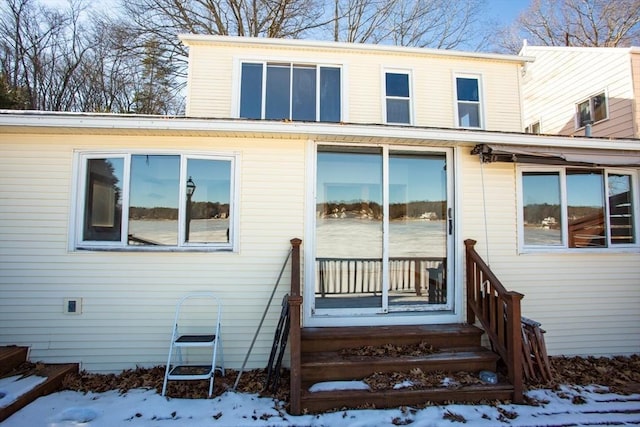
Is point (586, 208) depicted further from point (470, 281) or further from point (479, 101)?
point (479, 101)

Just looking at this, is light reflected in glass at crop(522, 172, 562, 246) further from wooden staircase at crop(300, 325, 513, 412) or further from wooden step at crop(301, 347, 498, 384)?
wooden step at crop(301, 347, 498, 384)

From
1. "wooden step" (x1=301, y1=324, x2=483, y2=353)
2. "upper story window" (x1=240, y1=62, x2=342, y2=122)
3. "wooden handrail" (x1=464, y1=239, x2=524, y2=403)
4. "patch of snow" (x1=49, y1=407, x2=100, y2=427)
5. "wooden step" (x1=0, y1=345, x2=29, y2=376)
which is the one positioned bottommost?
"patch of snow" (x1=49, y1=407, x2=100, y2=427)

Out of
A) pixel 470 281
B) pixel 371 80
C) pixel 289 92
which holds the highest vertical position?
pixel 371 80

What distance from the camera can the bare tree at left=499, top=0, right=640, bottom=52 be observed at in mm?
14227

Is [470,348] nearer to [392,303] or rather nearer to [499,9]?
[392,303]

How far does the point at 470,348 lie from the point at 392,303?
115cm

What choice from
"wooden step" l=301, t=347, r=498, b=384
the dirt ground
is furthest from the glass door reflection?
the dirt ground

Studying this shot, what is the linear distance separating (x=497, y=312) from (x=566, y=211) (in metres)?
2.17

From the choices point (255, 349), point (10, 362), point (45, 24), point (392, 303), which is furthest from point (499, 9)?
point (45, 24)

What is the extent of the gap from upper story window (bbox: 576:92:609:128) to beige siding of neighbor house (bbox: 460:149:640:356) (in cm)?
566

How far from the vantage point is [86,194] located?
4.14m

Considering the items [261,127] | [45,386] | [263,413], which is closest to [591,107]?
[261,127]

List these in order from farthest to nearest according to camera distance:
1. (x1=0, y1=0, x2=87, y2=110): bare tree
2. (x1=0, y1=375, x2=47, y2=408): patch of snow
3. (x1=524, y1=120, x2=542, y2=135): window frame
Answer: (x1=0, y1=0, x2=87, y2=110): bare tree → (x1=524, y1=120, x2=542, y2=135): window frame → (x1=0, y1=375, x2=47, y2=408): patch of snow

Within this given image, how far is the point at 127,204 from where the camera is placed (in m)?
4.17
